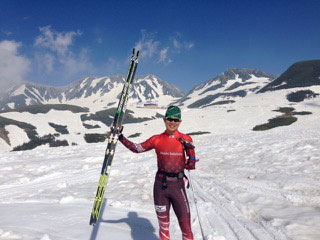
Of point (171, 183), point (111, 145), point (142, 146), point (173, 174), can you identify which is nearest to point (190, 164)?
point (173, 174)

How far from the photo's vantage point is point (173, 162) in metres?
4.93

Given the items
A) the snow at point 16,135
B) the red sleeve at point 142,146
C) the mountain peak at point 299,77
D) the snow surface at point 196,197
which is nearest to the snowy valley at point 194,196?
the snow surface at point 196,197

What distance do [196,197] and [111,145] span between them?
4480mm

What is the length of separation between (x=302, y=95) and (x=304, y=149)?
84.5 metres

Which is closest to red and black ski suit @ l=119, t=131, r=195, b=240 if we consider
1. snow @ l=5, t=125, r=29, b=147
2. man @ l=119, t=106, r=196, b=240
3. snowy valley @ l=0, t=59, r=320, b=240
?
man @ l=119, t=106, r=196, b=240

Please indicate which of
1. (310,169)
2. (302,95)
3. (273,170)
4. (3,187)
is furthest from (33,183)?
(302,95)

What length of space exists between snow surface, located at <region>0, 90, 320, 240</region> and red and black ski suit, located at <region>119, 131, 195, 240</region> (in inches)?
44.1

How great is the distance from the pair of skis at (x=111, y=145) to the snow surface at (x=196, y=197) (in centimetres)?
77

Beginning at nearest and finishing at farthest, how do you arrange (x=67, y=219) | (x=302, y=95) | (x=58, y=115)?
(x=67, y=219) → (x=302, y=95) → (x=58, y=115)

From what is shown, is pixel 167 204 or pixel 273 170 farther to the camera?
pixel 273 170

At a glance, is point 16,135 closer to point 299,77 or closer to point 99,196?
point 99,196

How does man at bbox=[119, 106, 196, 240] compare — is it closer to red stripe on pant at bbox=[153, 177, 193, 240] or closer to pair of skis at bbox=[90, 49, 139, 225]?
red stripe on pant at bbox=[153, 177, 193, 240]

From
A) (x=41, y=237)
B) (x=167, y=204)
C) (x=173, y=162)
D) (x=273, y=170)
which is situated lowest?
(x=273, y=170)

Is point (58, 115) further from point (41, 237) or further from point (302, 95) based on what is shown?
point (41, 237)
